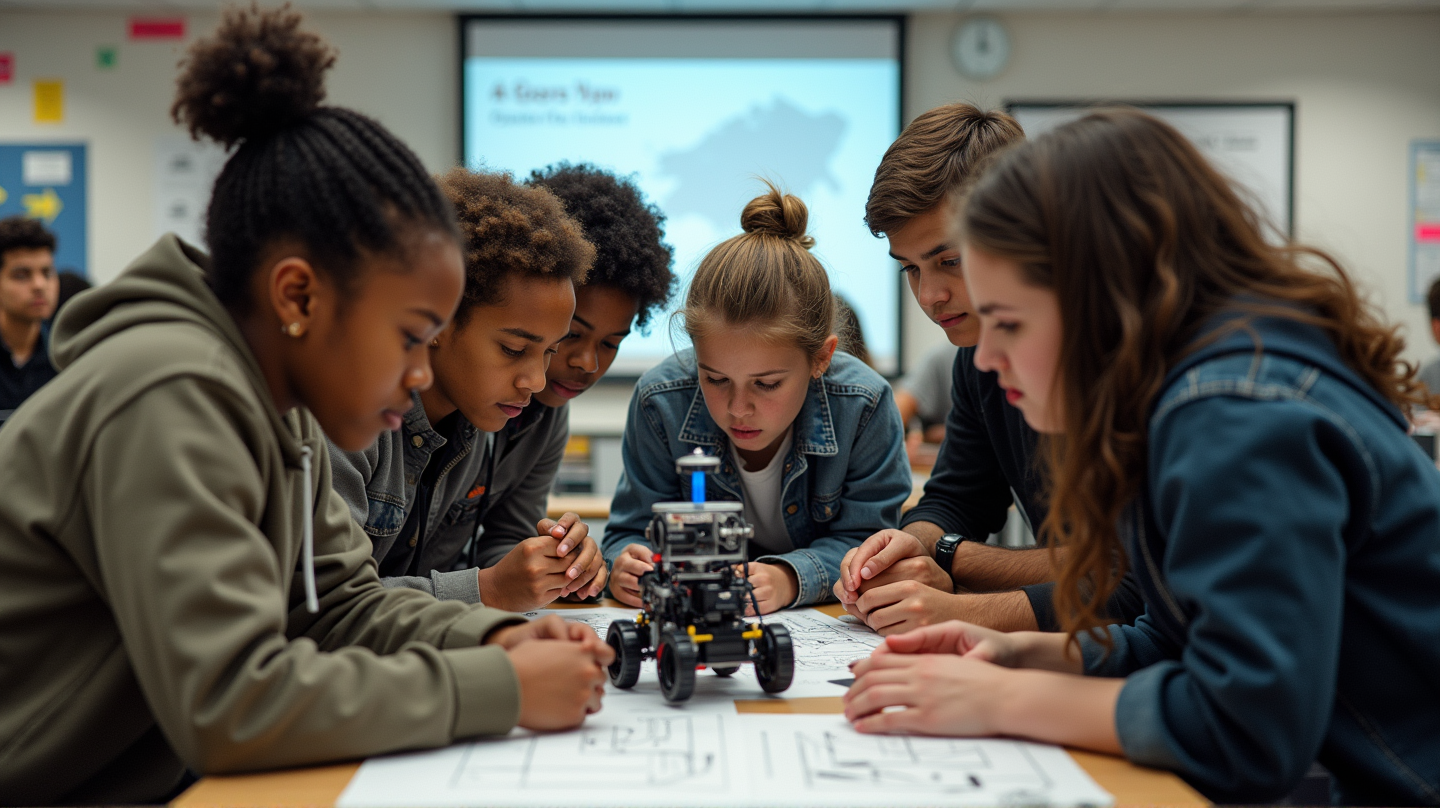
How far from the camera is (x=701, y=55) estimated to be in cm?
565

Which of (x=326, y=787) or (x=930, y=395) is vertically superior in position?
(x=930, y=395)

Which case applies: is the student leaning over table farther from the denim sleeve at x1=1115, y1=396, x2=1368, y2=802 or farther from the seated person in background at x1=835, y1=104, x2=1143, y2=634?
the seated person in background at x1=835, y1=104, x2=1143, y2=634

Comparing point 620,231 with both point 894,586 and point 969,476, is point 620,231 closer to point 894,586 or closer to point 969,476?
point 969,476

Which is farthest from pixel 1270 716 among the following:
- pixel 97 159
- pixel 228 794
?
pixel 97 159

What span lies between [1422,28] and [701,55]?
164 inches

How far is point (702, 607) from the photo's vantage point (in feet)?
4.06

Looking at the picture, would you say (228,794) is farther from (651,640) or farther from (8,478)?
(651,640)

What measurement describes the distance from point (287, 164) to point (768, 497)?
1.29 meters

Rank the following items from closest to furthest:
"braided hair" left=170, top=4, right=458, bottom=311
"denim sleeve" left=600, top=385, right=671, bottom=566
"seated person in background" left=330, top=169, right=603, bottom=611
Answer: "braided hair" left=170, top=4, right=458, bottom=311 < "seated person in background" left=330, top=169, right=603, bottom=611 < "denim sleeve" left=600, top=385, right=671, bottom=566

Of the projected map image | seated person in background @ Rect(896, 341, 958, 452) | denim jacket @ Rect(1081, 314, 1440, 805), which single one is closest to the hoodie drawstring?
denim jacket @ Rect(1081, 314, 1440, 805)

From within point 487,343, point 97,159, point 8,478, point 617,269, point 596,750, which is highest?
point 97,159

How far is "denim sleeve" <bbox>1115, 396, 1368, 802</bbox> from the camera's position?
912 millimetres

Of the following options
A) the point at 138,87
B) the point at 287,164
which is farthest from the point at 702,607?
the point at 138,87

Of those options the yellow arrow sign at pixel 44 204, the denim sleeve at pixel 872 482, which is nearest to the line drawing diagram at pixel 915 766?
the denim sleeve at pixel 872 482
